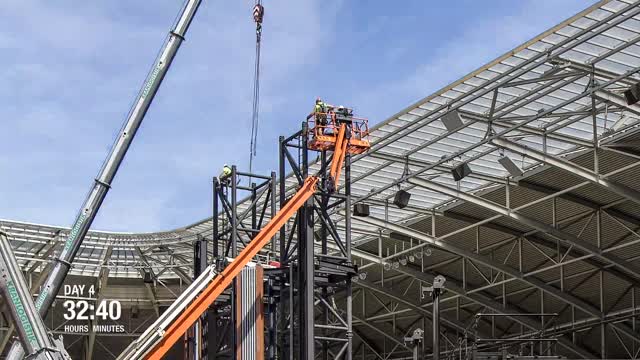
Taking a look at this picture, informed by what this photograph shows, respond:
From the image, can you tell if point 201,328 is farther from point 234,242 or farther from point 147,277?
point 147,277

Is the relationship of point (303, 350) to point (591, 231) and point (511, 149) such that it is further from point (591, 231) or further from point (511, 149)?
point (591, 231)

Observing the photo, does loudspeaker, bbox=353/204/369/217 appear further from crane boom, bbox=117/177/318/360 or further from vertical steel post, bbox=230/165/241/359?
crane boom, bbox=117/177/318/360

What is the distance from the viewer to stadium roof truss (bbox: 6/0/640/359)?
43469mm

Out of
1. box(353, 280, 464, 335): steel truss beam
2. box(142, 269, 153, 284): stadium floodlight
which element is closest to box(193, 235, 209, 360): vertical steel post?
box(353, 280, 464, 335): steel truss beam

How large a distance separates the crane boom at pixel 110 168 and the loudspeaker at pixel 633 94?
17.9 m

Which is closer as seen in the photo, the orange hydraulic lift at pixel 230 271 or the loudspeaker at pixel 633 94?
the orange hydraulic lift at pixel 230 271

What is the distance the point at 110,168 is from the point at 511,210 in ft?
72.3

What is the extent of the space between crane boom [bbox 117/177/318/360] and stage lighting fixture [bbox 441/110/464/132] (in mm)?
11306

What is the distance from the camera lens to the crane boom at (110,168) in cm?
4034

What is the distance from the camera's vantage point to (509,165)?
49.3 m

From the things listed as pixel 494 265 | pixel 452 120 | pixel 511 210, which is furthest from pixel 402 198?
pixel 494 265

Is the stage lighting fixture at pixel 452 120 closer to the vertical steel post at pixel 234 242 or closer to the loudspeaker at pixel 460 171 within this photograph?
the loudspeaker at pixel 460 171

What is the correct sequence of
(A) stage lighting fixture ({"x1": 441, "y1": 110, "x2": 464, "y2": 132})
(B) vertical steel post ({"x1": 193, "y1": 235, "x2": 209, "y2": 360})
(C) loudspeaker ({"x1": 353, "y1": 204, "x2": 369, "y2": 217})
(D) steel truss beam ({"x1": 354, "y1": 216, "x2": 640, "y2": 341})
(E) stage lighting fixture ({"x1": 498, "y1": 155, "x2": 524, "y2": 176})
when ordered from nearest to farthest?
(B) vertical steel post ({"x1": 193, "y1": 235, "x2": 209, "y2": 360}) < (A) stage lighting fixture ({"x1": 441, "y1": 110, "x2": 464, "y2": 132}) < (E) stage lighting fixture ({"x1": 498, "y1": 155, "x2": 524, "y2": 176}) < (C) loudspeaker ({"x1": 353, "y1": 204, "x2": 369, "y2": 217}) < (D) steel truss beam ({"x1": 354, "y1": 216, "x2": 640, "y2": 341})

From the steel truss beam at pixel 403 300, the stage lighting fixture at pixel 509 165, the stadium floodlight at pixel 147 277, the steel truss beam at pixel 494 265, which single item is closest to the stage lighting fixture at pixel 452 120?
the stage lighting fixture at pixel 509 165
